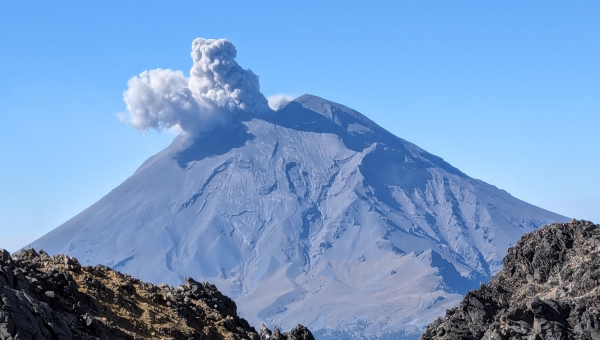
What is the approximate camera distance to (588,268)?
4069 centimetres

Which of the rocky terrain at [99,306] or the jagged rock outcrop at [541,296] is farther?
the jagged rock outcrop at [541,296]

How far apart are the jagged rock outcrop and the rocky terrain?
8.06 meters

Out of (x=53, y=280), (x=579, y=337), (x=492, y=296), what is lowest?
(x=579, y=337)

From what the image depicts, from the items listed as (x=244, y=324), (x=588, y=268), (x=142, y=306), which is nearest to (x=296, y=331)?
(x=244, y=324)

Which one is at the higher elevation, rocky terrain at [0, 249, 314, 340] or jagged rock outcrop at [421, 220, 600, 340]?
rocky terrain at [0, 249, 314, 340]

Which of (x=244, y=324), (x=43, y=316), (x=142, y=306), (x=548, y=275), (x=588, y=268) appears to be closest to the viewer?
(x=43, y=316)

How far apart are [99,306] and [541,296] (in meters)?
21.5

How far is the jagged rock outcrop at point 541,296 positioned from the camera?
35938 millimetres

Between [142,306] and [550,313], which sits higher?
[142,306]

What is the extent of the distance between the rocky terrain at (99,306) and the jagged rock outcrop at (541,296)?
26.4 feet

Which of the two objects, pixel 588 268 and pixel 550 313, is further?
pixel 588 268

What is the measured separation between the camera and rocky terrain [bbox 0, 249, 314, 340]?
2303 cm

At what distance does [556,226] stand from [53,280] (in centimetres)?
2725

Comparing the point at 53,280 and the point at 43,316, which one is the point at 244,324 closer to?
the point at 53,280
